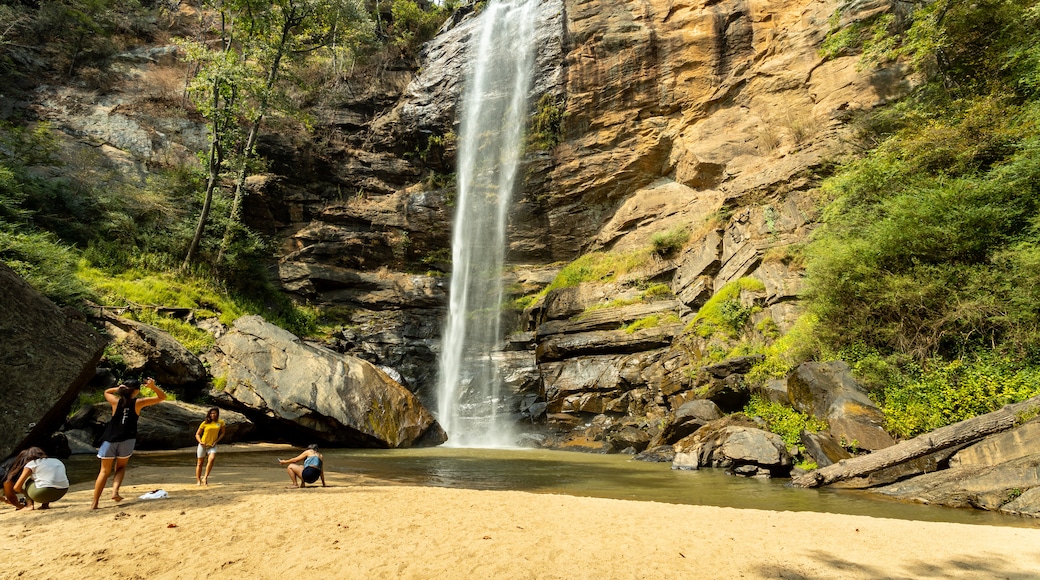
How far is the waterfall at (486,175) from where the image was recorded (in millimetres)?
25047

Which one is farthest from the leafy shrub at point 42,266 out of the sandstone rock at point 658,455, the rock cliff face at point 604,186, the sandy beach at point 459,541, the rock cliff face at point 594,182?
the sandstone rock at point 658,455

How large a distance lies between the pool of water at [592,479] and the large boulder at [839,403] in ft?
5.41

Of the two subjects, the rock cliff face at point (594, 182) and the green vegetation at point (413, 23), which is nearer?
the rock cliff face at point (594, 182)

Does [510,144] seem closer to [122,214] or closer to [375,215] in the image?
[375,215]

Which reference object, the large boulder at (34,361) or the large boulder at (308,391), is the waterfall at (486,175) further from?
the large boulder at (34,361)

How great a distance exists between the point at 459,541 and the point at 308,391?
11.2m

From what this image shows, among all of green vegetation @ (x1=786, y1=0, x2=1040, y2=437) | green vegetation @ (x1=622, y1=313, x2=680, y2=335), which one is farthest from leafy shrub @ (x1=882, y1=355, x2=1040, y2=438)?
green vegetation @ (x1=622, y1=313, x2=680, y2=335)

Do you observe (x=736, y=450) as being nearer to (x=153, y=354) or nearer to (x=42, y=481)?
(x=42, y=481)

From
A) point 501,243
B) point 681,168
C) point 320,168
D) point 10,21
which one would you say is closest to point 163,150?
point 320,168

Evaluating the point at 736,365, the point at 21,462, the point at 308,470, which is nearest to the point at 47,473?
the point at 21,462

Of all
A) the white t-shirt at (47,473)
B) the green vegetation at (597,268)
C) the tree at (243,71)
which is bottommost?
the white t-shirt at (47,473)

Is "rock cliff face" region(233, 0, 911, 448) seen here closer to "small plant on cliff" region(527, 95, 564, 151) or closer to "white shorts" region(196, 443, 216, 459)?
"small plant on cliff" region(527, 95, 564, 151)

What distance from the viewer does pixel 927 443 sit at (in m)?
8.16

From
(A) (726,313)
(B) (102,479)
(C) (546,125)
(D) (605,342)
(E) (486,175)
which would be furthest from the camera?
(E) (486,175)
